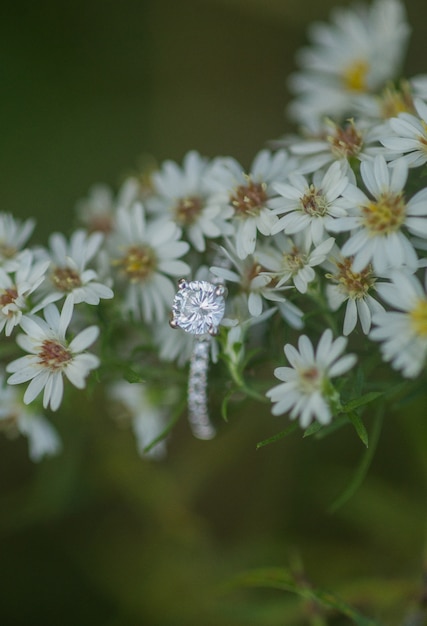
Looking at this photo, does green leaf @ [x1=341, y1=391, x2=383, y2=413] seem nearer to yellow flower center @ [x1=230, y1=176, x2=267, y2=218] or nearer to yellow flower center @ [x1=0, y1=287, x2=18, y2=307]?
yellow flower center @ [x1=230, y1=176, x2=267, y2=218]

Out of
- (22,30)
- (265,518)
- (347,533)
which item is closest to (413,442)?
(347,533)

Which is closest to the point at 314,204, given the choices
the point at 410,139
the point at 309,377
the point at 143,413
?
the point at 410,139

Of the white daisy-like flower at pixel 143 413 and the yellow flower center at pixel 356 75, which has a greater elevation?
the yellow flower center at pixel 356 75

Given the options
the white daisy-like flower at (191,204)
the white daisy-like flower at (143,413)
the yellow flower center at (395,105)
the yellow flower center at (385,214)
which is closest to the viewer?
the yellow flower center at (385,214)

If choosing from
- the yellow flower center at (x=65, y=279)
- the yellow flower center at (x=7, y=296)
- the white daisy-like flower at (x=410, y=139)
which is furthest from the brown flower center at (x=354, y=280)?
the yellow flower center at (x=7, y=296)

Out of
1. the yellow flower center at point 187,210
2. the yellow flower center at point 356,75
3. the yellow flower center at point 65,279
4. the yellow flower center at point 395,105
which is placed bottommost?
the yellow flower center at point 65,279

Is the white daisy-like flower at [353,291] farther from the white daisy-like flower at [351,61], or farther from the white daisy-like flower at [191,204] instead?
the white daisy-like flower at [351,61]
